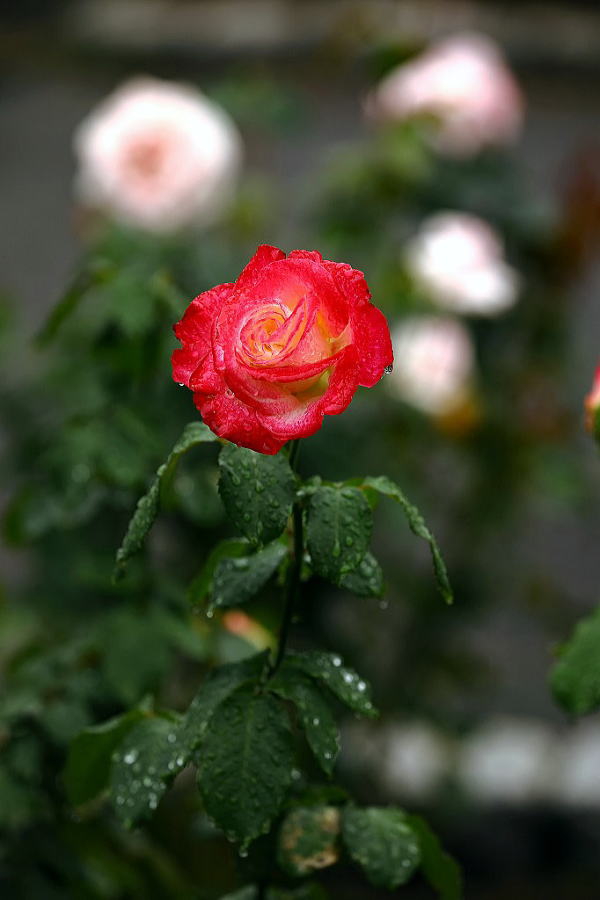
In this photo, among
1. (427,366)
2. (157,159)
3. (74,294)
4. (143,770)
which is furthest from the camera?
(427,366)

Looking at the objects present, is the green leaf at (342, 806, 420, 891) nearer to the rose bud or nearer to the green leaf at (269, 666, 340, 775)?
the green leaf at (269, 666, 340, 775)

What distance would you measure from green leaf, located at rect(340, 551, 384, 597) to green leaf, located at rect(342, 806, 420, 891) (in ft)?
0.42

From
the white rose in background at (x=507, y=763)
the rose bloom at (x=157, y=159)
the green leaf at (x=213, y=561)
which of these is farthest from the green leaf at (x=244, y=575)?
the white rose in background at (x=507, y=763)

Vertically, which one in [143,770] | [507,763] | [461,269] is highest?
[143,770]

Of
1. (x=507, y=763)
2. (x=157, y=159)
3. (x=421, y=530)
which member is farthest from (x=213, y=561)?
(x=507, y=763)

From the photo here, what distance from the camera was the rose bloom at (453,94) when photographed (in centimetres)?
170

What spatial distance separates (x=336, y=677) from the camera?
619mm

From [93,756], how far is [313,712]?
0.15 m

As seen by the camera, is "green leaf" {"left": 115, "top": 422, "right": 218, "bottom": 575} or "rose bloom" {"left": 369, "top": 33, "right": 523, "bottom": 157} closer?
"green leaf" {"left": 115, "top": 422, "right": 218, "bottom": 575}

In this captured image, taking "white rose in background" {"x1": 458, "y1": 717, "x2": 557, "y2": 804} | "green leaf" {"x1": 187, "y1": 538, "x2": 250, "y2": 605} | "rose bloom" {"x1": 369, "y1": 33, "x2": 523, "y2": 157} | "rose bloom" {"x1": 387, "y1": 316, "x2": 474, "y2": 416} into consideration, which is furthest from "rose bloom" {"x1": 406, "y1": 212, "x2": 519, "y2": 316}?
"green leaf" {"x1": 187, "y1": 538, "x2": 250, "y2": 605}

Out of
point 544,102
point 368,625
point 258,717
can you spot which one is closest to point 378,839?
point 258,717

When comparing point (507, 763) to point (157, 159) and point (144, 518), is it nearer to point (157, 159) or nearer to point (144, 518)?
point (157, 159)

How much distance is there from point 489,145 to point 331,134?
1832 mm

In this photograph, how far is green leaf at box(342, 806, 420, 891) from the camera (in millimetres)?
622
